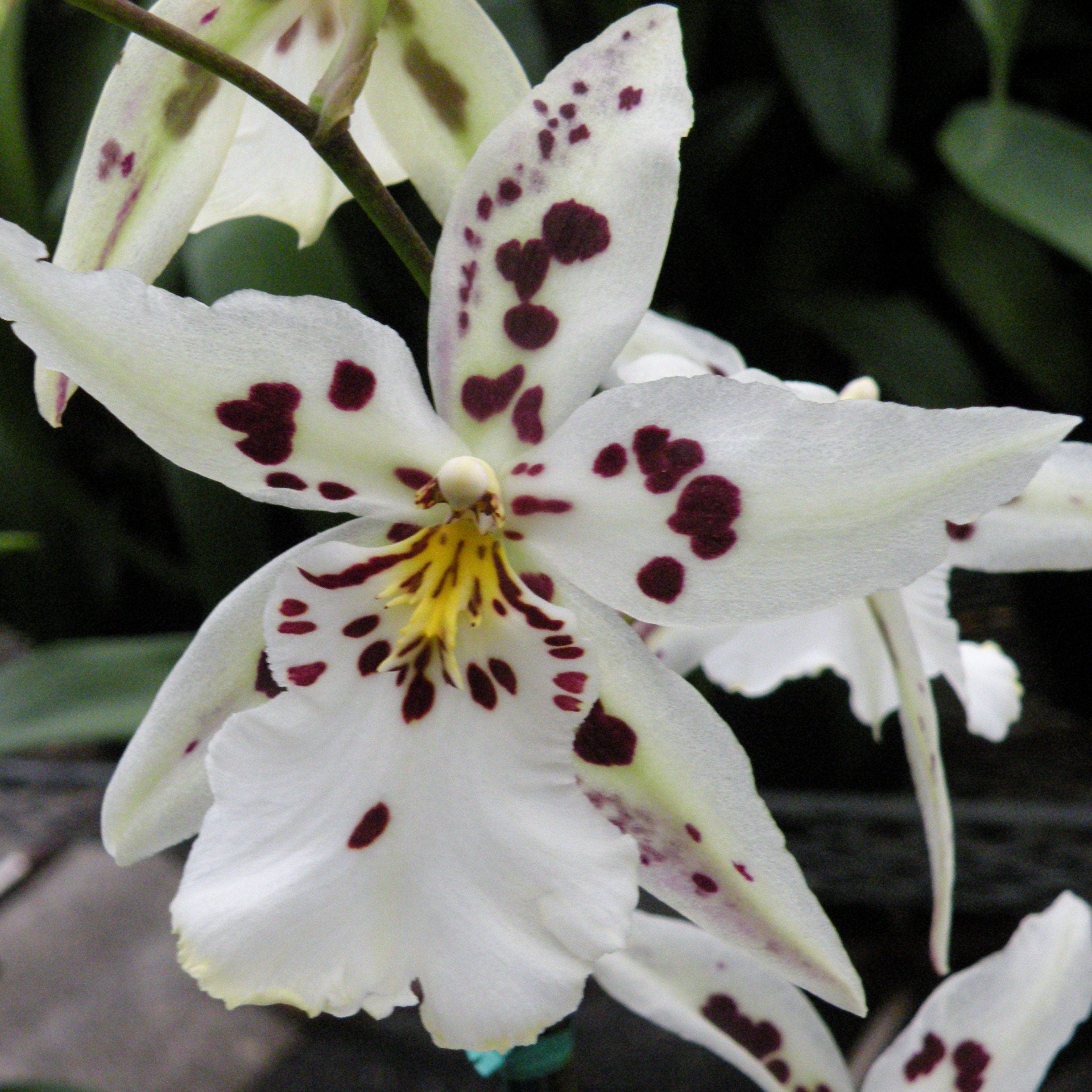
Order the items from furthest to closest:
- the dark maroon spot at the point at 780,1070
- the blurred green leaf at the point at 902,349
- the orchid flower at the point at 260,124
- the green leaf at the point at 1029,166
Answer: the blurred green leaf at the point at 902,349 < the green leaf at the point at 1029,166 < the dark maroon spot at the point at 780,1070 < the orchid flower at the point at 260,124

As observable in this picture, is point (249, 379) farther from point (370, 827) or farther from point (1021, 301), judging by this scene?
point (1021, 301)

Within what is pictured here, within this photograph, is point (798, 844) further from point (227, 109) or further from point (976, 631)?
point (227, 109)

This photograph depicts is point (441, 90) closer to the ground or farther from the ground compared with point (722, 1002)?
farther from the ground

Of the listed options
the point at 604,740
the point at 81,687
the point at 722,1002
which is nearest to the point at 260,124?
the point at 604,740

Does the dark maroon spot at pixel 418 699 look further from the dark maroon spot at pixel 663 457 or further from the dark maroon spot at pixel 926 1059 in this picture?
the dark maroon spot at pixel 926 1059

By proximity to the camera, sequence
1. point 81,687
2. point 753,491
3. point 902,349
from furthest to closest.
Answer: point 902,349 → point 81,687 → point 753,491

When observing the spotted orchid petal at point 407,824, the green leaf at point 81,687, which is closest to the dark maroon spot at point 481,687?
the spotted orchid petal at point 407,824

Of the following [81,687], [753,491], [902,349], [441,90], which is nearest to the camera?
[753,491]

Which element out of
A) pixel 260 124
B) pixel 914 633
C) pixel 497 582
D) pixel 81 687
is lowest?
pixel 81 687
